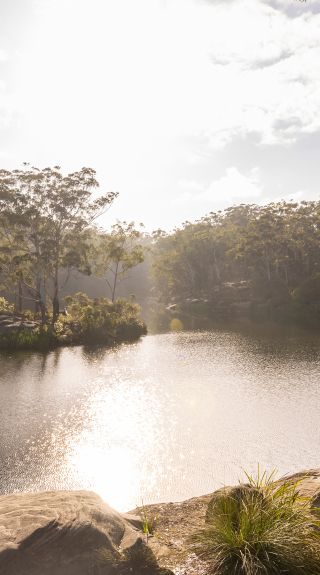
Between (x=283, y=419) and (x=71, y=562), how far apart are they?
14.8 meters

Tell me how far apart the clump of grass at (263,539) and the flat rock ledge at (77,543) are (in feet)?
1.16

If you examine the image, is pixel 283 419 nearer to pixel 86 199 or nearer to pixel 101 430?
pixel 101 430

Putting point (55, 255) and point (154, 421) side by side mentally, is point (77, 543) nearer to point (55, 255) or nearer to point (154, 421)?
point (154, 421)

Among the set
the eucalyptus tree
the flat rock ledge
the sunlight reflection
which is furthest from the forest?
the flat rock ledge

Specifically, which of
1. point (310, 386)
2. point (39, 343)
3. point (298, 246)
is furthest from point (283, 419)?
point (298, 246)

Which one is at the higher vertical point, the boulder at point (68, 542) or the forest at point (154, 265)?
the forest at point (154, 265)

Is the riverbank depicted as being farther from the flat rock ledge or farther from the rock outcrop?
the flat rock ledge

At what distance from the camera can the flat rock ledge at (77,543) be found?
5.19 m

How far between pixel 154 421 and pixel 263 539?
42.9ft

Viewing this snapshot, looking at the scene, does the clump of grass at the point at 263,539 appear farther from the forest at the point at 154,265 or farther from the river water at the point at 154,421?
the forest at the point at 154,265

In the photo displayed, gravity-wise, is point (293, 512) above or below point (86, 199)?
below

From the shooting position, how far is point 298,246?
70.6 m

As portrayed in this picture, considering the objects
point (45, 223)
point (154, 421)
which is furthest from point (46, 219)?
point (154, 421)

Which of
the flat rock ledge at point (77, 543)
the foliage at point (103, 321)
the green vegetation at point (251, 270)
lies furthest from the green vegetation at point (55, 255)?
the flat rock ledge at point (77, 543)
